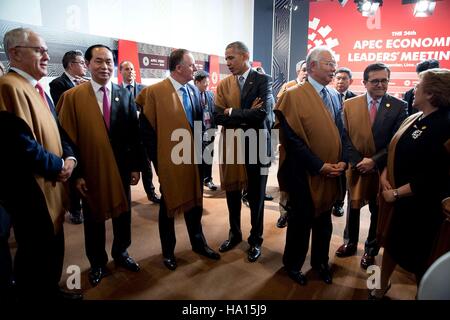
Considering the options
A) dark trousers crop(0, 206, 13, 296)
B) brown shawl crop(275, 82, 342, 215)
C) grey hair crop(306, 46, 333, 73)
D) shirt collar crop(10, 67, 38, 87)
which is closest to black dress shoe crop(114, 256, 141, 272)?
dark trousers crop(0, 206, 13, 296)

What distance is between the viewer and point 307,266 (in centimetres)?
233

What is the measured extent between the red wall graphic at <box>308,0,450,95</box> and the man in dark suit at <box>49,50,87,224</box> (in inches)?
245

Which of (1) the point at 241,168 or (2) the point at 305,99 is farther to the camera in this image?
(1) the point at 241,168

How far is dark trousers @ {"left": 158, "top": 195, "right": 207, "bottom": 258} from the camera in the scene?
7.46 feet

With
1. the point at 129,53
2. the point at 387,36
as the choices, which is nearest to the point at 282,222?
the point at 129,53

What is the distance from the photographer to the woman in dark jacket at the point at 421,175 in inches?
61.1

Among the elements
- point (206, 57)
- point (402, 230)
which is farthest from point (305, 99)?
point (206, 57)

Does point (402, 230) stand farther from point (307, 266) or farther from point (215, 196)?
point (215, 196)

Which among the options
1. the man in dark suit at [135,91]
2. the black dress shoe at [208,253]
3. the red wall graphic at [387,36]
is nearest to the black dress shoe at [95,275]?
the black dress shoe at [208,253]

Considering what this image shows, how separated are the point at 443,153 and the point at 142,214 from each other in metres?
2.71

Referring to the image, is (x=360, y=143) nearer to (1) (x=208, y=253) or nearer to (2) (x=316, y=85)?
(2) (x=316, y=85)

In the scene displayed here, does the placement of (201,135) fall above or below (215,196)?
above

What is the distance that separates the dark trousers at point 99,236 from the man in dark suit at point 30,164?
1.08 ft

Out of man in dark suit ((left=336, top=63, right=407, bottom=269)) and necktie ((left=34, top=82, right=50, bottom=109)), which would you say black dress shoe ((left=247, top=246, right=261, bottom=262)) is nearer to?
man in dark suit ((left=336, top=63, right=407, bottom=269))
